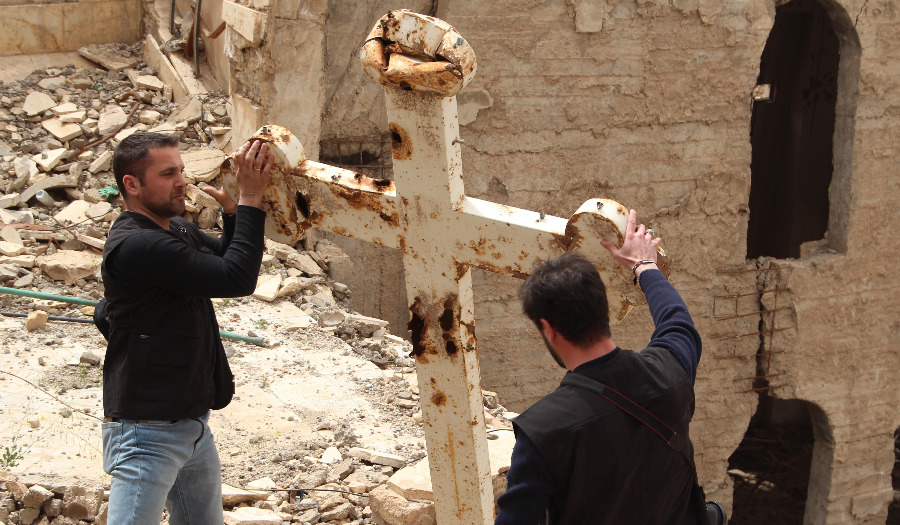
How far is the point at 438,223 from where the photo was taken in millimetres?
2451

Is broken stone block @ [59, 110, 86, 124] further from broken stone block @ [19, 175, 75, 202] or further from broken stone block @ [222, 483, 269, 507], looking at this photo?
broken stone block @ [222, 483, 269, 507]

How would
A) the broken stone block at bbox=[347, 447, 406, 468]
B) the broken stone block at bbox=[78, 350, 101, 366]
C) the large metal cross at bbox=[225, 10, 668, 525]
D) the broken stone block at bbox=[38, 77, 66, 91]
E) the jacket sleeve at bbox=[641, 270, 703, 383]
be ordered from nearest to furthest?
1. the jacket sleeve at bbox=[641, 270, 703, 383]
2. the large metal cross at bbox=[225, 10, 668, 525]
3. the broken stone block at bbox=[347, 447, 406, 468]
4. the broken stone block at bbox=[78, 350, 101, 366]
5. the broken stone block at bbox=[38, 77, 66, 91]

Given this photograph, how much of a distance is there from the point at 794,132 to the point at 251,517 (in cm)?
881

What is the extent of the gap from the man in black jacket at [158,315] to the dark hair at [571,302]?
0.81 metres

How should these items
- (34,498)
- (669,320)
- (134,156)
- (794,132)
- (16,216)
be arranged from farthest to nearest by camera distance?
(794,132), (16,216), (34,498), (134,156), (669,320)

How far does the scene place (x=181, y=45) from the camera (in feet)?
29.2

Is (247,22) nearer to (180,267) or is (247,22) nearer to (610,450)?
(180,267)

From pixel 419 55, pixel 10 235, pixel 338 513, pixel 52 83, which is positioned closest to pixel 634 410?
pixel 419 55

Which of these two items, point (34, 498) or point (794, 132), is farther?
point (794, 132)

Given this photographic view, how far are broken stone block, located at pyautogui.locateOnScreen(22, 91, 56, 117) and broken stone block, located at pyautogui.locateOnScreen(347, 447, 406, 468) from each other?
567 centimetres

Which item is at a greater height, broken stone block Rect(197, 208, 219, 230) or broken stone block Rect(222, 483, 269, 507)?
broken stone block Rect(197, 208, 219, 230)

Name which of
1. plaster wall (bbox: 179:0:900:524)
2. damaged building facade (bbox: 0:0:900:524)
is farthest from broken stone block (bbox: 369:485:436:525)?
plaster wall (bbox: 179:0:900:524)

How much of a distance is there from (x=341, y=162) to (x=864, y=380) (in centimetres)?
483

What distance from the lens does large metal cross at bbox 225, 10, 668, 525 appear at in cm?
225
